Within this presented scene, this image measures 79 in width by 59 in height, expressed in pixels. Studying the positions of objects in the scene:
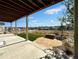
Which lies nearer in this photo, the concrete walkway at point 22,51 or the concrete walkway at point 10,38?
the concrete walkway at point 22,51

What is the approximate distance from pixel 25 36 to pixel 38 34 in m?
0.24

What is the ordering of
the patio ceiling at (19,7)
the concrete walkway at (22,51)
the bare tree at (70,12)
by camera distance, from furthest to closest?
the patio ceiling at (19,7) < the concrete walkway at (22,51) < the bare tree at (70,12)

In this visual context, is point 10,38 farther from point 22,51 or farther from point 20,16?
point 20,16

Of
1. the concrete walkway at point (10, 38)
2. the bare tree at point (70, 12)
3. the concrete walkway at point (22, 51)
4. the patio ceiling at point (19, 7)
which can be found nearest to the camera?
the bare tree at point (70, 12)

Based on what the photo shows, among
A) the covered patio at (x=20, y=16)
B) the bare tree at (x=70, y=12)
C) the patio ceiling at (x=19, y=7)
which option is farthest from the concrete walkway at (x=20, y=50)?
the bare tree at (x=70, y=12)

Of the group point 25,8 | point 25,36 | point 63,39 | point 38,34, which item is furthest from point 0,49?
point 63,39

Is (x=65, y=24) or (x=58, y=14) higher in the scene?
(x=58, y=14)

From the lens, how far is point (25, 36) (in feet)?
5.84

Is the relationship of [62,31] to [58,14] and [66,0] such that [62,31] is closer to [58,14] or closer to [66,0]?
[58,14]

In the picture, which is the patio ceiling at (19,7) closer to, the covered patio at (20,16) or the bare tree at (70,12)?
the covered patio at (20,16)

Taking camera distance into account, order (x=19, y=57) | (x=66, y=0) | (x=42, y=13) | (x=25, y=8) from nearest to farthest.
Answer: (x=66, y=0), (x=19, y=57), (x=42, y=13), (x=25, y=8)

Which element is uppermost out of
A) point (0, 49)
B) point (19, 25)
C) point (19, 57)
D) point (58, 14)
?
point (58, 14)

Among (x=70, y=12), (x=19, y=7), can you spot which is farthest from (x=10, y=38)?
(x=70, y=12)

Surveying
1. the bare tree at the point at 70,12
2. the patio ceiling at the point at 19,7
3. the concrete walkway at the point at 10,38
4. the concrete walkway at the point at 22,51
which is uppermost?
the patio ceiling at the point at 19,7
